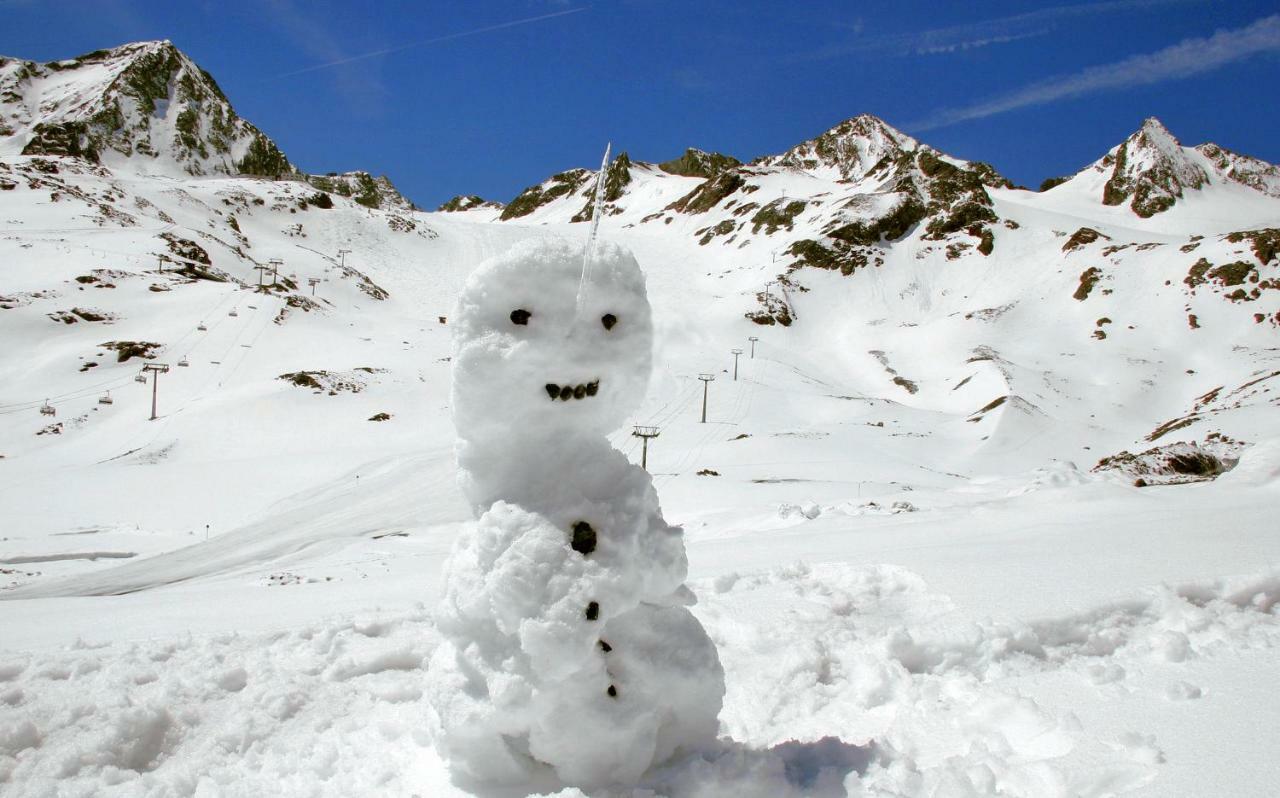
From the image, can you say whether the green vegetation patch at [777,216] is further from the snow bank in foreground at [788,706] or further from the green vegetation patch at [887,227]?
the snow bank in foreground at [788,706]

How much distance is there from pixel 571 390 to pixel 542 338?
321 mm

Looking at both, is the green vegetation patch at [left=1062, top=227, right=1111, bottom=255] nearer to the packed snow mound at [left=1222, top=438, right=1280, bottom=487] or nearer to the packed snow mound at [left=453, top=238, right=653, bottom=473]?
the packed snow mound at [left=1222, top=438, right=1280, bottom=487]

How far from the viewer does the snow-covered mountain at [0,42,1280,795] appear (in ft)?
13.4

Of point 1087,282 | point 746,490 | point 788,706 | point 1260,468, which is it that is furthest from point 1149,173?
point 788,706

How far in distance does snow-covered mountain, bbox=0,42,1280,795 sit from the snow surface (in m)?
0.04

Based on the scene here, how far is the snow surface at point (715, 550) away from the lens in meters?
3.92

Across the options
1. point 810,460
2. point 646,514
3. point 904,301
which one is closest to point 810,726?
point 646,514

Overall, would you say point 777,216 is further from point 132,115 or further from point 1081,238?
point 132,115

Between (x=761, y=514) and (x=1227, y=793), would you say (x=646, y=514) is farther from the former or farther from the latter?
(x=761, y=514)

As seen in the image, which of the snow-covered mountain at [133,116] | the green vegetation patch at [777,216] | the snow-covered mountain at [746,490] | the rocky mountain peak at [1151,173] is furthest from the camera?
the snow-covered mountain at [133,116]

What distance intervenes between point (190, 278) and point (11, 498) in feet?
110

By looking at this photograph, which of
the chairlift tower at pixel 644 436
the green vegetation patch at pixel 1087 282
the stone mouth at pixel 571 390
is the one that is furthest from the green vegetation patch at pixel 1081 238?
the stone mouth at pixel 571 390

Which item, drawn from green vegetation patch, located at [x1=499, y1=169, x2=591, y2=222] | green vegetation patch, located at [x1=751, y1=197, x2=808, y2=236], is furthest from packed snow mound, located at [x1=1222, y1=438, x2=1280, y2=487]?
green vegetation patch, located at [x1=499, y1=169, x2=591, y2=222]

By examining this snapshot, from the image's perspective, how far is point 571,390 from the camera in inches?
145
